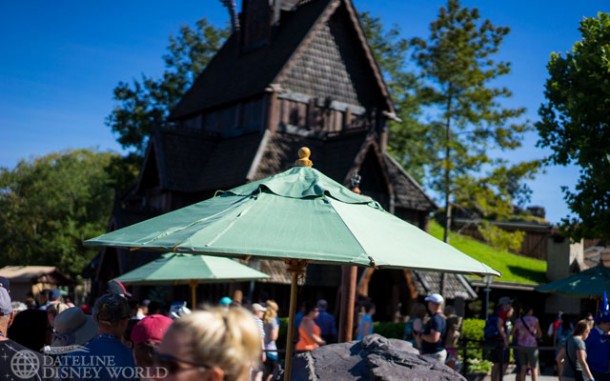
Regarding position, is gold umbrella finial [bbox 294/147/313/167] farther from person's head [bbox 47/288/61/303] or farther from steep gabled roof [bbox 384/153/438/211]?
steep gabled roof [bbox 384/153/438/211]

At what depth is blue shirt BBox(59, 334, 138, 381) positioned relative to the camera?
185 inches

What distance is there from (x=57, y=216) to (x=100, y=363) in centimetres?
5423

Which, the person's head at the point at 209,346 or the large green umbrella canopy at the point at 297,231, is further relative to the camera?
the large green umbrella canopy at the point at 297,231

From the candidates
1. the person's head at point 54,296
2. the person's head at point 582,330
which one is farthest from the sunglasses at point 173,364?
the person's head at point 54,296

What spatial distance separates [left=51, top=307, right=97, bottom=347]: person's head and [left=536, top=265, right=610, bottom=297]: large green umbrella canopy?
10.7 m

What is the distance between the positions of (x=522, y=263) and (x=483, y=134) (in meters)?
17.7

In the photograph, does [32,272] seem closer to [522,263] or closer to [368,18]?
[368,18]

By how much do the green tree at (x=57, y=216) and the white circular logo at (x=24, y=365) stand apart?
163ft

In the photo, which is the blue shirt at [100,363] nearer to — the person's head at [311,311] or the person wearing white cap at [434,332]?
the person wearing white cap at [434,332]

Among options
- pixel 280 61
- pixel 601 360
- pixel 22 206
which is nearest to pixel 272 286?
pixel 280 61

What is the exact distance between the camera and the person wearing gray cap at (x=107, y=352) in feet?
15.5

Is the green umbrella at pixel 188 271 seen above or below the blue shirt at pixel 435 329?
above

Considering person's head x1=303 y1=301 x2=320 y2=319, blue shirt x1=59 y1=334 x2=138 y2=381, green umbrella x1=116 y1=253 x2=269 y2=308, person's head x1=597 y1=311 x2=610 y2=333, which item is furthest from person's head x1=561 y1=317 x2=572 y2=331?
blue shirt x1=59 y1=334 x2=138 y2=381

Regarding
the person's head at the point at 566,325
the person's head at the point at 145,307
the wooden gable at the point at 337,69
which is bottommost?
the person's head at the point at 566,325
